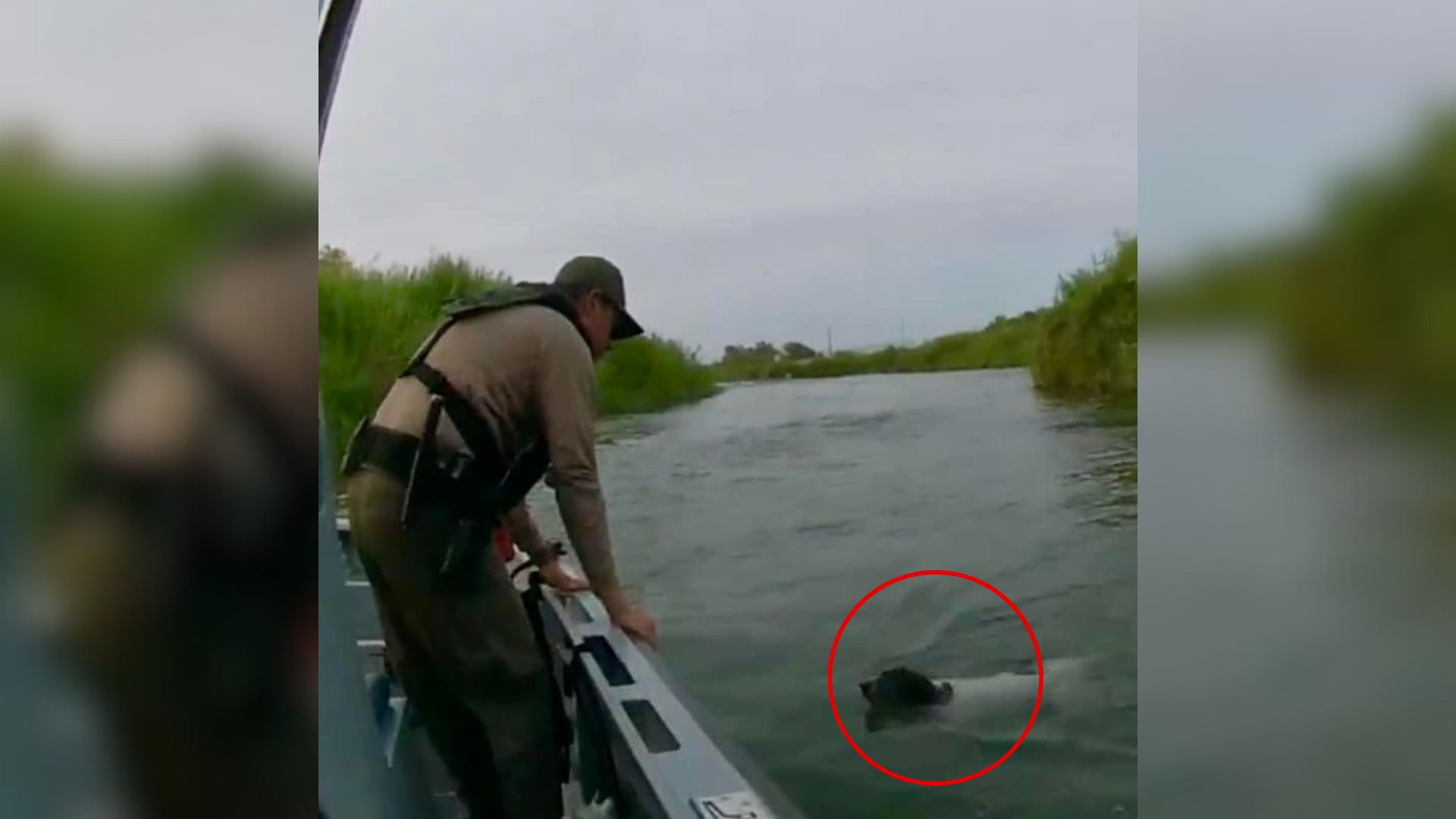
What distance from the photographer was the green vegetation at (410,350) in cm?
98

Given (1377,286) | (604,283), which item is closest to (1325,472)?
(1377,286)

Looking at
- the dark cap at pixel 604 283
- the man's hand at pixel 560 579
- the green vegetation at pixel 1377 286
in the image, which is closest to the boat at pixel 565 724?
the man's hand at pixel 560 579

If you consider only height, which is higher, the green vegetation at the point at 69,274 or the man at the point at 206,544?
the green vegetation at the point at 69,274

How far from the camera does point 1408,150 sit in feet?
2.24

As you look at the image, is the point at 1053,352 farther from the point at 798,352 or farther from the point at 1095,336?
the point at 798,352

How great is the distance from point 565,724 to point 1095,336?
66 cm

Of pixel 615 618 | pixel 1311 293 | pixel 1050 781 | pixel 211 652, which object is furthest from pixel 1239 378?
pixel 211 652

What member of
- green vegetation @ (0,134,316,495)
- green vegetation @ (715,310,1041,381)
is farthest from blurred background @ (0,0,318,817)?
green vegetation @ (715,310,1041,381)

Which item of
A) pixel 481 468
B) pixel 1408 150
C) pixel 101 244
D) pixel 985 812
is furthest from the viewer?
pixel 481 468

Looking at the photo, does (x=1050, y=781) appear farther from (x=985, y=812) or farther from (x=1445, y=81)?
(x=1445, y=81)

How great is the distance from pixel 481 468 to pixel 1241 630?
66 centimetres

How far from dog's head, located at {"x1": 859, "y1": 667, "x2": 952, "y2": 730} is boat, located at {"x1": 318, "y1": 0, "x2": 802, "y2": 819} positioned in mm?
134

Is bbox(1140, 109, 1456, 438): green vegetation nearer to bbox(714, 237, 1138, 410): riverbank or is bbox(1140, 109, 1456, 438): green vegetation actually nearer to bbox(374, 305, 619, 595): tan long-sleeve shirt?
bbox(714, 237, 1138, 410): riverbank

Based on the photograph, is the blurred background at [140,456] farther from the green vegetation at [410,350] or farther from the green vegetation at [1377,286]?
the green vegetation at [1377,286]
